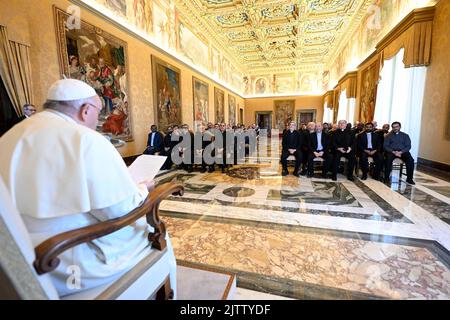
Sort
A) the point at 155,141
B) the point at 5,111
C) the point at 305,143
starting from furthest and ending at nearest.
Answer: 1. the point at 155,141
2. the point at 305,143
3. the point at 5,111

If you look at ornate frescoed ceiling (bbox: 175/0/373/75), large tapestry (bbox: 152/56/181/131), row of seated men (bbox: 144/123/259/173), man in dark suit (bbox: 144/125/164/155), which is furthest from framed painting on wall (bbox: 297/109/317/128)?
man in dark suit (bbox: 144/125/164/155)

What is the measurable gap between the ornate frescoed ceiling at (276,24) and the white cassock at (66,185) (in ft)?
33.1

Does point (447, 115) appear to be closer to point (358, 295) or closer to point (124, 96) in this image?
point (358, 295)

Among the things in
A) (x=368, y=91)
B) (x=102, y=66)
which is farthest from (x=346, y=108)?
(x=102, y=66)

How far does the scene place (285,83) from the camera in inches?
789

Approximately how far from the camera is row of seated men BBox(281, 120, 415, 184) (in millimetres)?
5113

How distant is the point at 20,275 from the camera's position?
2.17 ft

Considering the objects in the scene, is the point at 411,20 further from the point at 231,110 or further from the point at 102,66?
the point at 231,110

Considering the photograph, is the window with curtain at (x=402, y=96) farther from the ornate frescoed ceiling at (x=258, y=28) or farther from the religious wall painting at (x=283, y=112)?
the religious wall painting at (x=283, y=112)

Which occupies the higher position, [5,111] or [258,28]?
[258,28]

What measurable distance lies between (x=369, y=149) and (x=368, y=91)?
15.9ft

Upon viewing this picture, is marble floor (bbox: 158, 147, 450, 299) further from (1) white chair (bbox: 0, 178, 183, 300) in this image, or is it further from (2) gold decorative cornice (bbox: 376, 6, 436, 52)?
(2) gold decorative cornice (bbox: 376, 6, 436, 52)

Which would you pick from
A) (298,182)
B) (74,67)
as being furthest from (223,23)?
(298,182)

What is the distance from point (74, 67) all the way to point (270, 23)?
30.6ft
